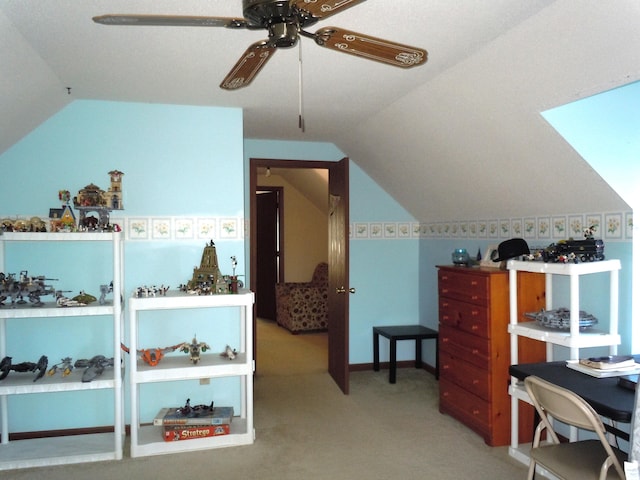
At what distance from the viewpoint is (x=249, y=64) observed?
1882 millimetres

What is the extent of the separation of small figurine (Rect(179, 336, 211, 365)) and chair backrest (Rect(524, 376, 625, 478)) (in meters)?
2.17

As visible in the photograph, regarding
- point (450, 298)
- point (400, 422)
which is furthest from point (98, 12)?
point (400, 422)

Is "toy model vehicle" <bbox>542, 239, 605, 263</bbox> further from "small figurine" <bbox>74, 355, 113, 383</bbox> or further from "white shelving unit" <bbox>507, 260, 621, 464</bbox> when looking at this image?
"small figurine" <bbox>74, 355, 113, 383</bbox>

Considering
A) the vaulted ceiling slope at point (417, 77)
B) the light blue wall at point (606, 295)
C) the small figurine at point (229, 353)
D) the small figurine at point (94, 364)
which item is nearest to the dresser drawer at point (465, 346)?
the light blue wall at point (606, 295)

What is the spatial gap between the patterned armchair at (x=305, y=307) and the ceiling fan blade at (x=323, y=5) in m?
5.57

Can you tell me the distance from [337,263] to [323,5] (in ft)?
10.9

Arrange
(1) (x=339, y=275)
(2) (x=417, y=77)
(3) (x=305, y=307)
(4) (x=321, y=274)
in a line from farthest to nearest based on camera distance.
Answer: (4) (x=321, y=274) < (3) (x=305, y=307) < (1) (x=339, y=275) < (2) (x=417, y=77)

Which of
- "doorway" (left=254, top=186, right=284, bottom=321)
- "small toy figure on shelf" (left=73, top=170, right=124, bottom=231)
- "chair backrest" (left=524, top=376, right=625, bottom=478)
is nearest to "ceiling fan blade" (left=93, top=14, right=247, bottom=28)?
"chair backrest" (left=524, top=376, right=625, bottom=478)

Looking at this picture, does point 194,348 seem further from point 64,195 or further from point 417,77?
point 417,77

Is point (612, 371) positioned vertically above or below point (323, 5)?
below

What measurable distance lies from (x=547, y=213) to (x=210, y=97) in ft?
8.14

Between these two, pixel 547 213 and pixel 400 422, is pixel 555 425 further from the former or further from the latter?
pixel 547 213

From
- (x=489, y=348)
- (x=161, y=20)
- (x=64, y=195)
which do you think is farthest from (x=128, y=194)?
(x=489, y=348)

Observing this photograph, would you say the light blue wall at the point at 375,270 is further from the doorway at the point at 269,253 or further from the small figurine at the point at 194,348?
the doorway at the point at 269,253
